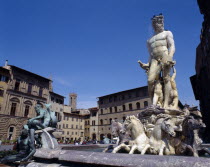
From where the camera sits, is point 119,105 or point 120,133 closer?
point 120,133

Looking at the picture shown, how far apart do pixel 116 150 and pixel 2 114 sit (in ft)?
116

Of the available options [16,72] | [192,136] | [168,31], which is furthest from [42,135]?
[16,72]

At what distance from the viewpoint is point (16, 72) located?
125 feet

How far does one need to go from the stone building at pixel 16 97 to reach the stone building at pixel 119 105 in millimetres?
19028

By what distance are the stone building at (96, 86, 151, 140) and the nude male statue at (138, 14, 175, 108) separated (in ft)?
122

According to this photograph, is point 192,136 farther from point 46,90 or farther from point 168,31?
point 46,90

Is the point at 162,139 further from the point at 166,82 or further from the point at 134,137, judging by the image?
the point at 166,82

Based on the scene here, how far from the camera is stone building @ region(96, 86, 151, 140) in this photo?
150ft

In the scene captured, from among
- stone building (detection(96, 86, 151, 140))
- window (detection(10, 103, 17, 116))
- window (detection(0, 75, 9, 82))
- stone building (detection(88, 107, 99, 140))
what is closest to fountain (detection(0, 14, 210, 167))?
Result: window (detection(10, 103, 17, 116))

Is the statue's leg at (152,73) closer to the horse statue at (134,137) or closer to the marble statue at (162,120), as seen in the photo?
the marble statue at (162,120)

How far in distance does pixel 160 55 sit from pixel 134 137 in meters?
3.93

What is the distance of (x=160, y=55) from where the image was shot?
757cm

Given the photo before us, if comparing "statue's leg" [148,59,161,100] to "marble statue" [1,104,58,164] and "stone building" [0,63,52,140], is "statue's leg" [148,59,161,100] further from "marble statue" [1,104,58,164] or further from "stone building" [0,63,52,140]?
"stone building" [0,63,52,140]

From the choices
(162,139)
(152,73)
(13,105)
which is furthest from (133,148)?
(13,105)
